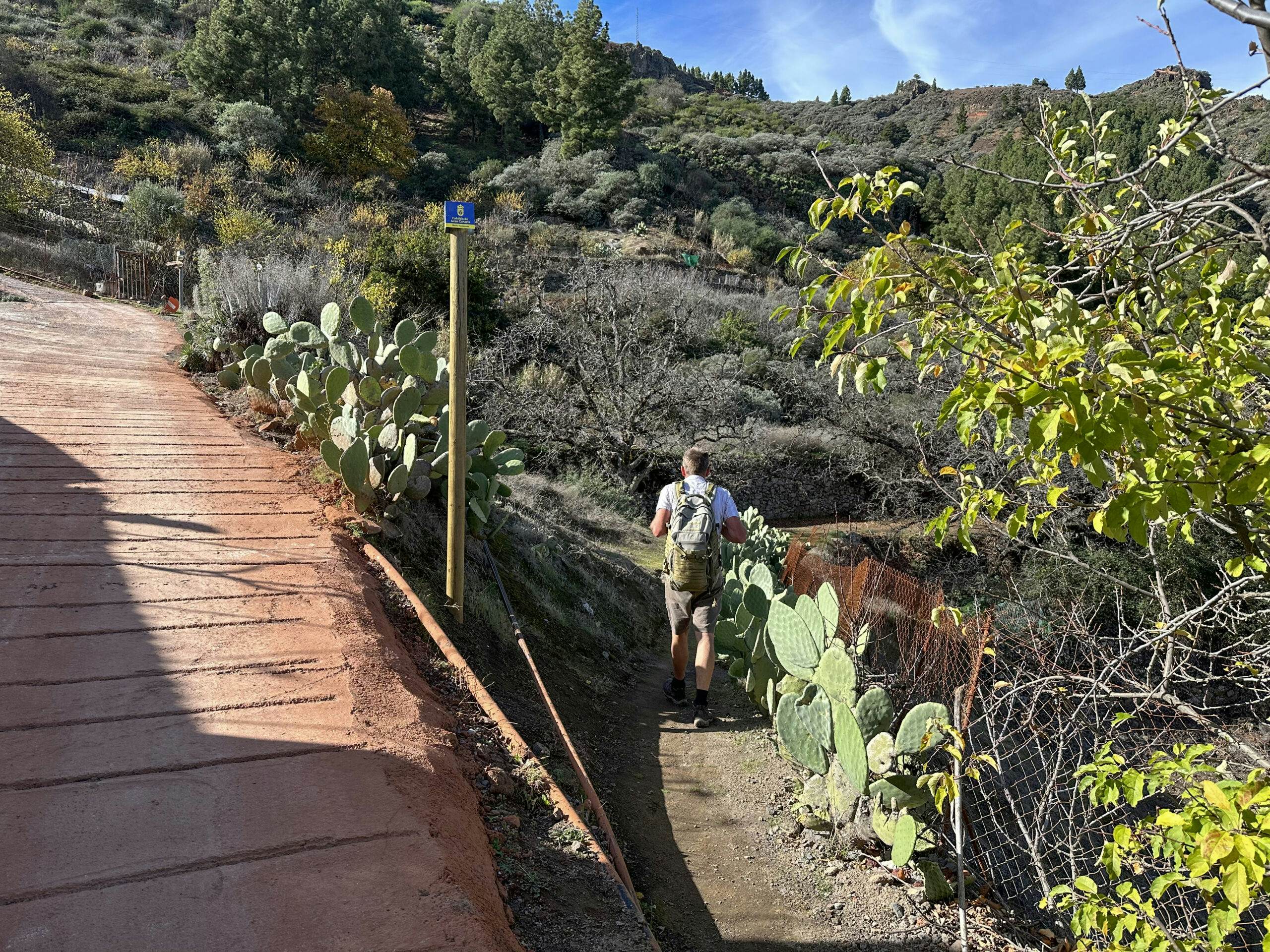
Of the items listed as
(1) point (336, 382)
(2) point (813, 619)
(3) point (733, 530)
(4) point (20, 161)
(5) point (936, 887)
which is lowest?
(5) point (936, 887)

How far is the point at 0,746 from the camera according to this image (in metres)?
2.76

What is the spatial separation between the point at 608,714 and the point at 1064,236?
4.01 metres

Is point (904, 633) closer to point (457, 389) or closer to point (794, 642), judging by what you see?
point (794, 642)

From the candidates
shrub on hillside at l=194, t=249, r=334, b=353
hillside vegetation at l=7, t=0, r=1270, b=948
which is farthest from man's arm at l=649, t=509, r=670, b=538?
shrub on hillside at l=194, t=249, r=334, b=353

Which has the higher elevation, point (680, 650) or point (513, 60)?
point (513, 60)

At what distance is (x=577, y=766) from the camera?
12.8 ft

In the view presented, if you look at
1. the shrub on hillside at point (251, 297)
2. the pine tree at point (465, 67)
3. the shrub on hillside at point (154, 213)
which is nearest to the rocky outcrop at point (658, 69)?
the pine tree at point (465, 67)

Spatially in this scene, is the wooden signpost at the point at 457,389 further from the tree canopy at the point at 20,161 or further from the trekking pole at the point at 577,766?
the tree canopy at the point at 20,161

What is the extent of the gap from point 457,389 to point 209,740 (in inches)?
82.5

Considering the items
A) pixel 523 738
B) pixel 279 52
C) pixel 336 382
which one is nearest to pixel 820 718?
pixel 523 738

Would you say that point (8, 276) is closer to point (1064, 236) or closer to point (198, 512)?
point (198, 512)

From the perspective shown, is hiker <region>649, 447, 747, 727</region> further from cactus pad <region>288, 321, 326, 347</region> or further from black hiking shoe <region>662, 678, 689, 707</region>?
cactus pad <region>288, 321, 326, 347</region>

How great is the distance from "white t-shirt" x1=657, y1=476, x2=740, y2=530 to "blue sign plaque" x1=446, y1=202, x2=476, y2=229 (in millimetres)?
2011

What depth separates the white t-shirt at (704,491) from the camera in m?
5.22
